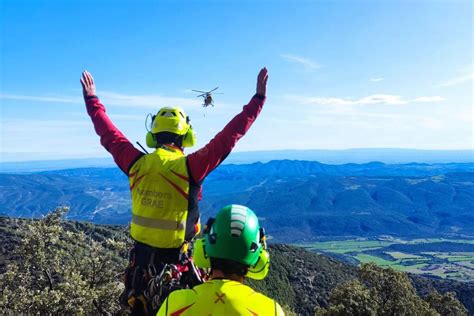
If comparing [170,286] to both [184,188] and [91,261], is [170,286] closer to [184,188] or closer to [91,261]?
[184,188]

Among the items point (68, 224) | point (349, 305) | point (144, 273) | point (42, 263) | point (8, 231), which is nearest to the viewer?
point (144, 273)

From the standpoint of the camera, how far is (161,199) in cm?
670

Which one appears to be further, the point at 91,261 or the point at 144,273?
the point at 91,261

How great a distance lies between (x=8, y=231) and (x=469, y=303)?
127750 millimetres

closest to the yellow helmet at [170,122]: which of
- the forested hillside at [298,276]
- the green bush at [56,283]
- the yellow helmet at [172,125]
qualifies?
the yellow helmet at [172,125]

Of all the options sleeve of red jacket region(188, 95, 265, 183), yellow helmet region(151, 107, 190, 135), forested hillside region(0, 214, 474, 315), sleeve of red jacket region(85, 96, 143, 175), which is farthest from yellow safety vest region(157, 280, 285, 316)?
forested hillside region(0, 214, 474, 315)

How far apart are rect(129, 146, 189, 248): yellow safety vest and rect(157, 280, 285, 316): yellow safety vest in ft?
7.77

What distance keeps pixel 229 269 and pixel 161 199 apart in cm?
235

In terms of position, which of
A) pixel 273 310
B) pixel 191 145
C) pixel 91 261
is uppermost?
pixel 191 145

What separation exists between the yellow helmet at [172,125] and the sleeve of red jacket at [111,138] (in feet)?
1.49

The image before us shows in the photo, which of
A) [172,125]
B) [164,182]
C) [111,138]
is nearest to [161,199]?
[164,182]

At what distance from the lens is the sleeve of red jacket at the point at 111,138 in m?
7.20

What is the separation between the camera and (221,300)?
14.1ft

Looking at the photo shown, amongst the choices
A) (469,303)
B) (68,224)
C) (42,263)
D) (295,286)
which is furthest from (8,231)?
(469,303)
